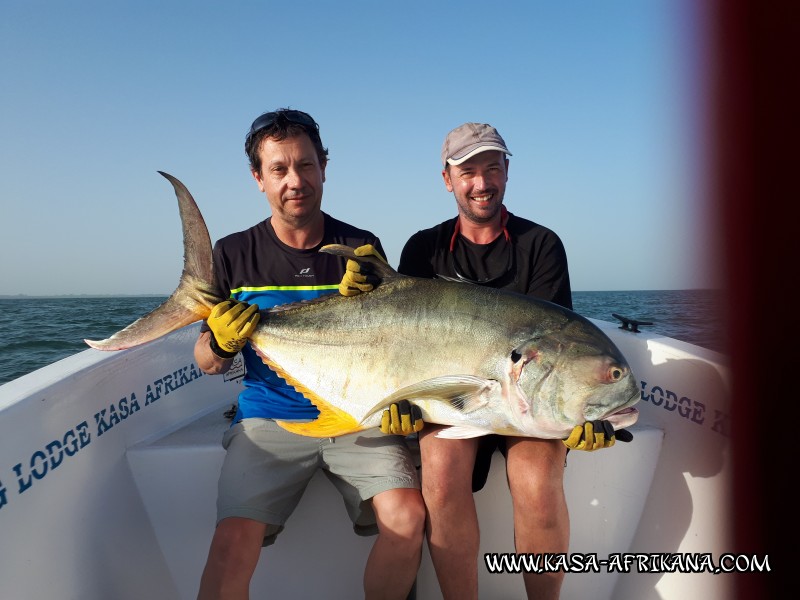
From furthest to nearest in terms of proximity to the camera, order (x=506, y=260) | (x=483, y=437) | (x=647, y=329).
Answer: (x=647, y=329) < (x=506, y=260) < (x=483, y=437)

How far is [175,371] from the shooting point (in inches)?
132

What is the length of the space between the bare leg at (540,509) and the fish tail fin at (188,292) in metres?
1.65

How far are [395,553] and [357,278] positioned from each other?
121cm

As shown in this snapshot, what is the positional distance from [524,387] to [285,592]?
1.64m

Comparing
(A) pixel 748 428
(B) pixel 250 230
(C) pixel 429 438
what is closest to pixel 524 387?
(C) pixel 429 438

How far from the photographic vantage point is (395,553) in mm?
2051

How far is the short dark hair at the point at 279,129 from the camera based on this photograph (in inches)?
104

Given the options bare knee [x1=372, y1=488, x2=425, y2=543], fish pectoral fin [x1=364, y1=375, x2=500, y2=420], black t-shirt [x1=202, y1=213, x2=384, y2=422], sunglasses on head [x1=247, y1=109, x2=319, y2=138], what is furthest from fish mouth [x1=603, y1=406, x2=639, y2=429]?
sunglasses on head [x1=247, y1=109, x2=319, y2=138]

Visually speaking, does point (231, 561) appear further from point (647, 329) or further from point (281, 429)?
point (647, 329)

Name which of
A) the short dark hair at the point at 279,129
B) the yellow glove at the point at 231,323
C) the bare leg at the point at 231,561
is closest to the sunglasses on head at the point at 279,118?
the short dark hair at the point at 279,129

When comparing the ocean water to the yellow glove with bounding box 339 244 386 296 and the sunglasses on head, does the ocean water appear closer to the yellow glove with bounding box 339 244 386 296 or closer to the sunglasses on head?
the yellow glove with bounding box 339 244 386 296

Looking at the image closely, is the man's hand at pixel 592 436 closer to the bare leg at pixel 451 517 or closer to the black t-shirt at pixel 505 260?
the bare leg at pixel 451 517

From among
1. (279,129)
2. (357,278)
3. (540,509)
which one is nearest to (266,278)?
(357,278)

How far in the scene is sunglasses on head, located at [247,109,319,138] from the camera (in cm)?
267
